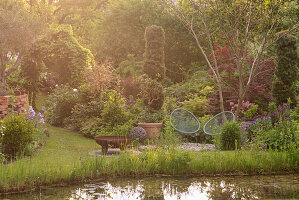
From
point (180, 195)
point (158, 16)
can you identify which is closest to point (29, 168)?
point (180, 195)

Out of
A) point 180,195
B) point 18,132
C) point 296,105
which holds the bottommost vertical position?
point 180,195

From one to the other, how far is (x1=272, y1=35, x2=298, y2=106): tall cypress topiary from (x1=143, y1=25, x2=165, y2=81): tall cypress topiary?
383 cm

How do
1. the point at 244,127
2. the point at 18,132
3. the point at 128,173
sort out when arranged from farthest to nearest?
the point at 244,127 → the point at 18,132 → the point at 128,173

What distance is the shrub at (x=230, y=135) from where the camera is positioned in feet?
24.1

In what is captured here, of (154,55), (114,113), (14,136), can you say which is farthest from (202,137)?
(14,136)

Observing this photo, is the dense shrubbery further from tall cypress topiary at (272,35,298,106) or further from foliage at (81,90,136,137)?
tall cypress topiary at (272,35,298,106)

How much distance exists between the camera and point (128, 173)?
18.5 ft

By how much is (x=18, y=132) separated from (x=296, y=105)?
25.5 feet

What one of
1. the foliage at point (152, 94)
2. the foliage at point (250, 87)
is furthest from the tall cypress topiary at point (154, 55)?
the foliage at point (250, 87)

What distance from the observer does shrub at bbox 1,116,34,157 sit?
258 inches

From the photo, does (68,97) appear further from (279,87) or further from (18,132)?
(279,87)

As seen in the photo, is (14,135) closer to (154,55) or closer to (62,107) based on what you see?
(62,107)

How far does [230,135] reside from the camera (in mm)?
7395

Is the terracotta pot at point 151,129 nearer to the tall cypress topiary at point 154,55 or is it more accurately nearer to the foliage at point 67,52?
the tall cypress topiary at point 154,55
